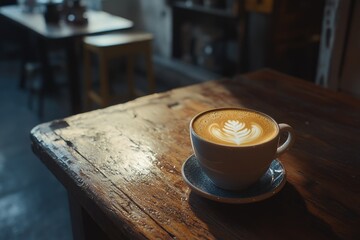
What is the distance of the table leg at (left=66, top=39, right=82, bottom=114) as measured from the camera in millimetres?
2732

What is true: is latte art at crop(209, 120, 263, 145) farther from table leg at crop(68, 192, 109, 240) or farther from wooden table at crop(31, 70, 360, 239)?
table leg at crop(68, 192, 109, 240)

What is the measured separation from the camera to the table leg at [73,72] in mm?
2732

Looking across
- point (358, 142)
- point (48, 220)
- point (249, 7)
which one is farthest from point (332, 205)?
point (249, 7)

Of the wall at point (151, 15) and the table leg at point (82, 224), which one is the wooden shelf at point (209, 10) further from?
the table leg at point (82, 224)

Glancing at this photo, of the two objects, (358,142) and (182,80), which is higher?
(358,142)

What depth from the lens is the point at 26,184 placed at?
2332 mm

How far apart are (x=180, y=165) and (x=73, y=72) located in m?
2.10

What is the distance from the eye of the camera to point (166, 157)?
94 centimetres

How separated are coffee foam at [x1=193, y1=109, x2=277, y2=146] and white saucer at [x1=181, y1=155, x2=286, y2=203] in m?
0.10

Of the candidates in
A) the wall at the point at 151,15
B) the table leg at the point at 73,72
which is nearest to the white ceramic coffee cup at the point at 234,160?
the table leg at the point at 73,72

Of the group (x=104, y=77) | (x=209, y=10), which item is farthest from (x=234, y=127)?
(x=209, y=10)

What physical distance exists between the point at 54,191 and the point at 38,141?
4.37 ft

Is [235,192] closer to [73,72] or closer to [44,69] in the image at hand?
[73,72]

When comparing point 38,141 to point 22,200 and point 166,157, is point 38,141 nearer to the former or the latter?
point 166,157
